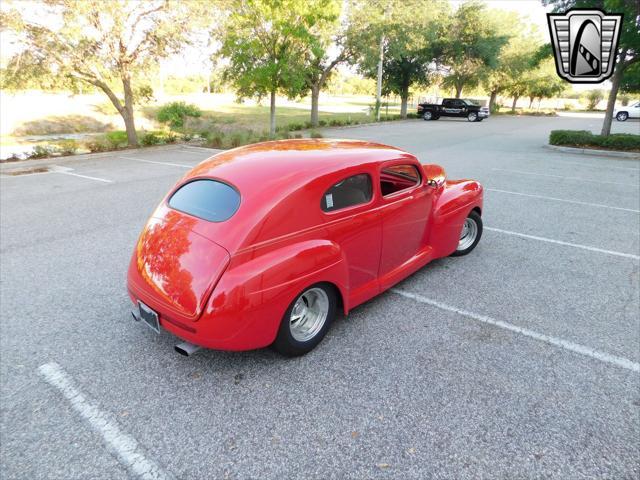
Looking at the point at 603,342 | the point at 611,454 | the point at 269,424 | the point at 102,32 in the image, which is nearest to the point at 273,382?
the point at 269,424

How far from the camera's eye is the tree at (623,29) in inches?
442

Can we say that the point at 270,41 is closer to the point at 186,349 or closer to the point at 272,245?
the point at 272,245

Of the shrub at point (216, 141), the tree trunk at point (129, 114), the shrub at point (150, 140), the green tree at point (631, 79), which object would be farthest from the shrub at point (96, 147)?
the green tree at point (631, 79)

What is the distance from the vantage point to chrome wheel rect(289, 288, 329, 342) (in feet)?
10.5

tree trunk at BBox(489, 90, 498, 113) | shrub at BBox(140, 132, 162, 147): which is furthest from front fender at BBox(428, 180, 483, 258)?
tree trunk at BBox(489, 90, 498, 113)

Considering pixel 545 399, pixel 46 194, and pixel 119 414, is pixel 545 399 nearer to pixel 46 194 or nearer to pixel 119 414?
pixel 119 414

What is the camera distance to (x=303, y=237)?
3004 mm

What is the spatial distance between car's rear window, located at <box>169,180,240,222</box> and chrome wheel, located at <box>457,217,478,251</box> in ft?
11.0

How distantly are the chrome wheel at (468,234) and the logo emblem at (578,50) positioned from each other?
2820 millimetres

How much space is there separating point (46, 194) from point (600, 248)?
10.3m

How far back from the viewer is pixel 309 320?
10.9ft

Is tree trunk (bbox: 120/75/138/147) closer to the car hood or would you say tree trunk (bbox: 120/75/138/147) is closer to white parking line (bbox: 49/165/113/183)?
white parking line (bbox: 49/165/113/183)

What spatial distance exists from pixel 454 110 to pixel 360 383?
34.3 m

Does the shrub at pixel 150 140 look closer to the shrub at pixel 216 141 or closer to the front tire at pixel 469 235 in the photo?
the shrub at pixel 216 141
